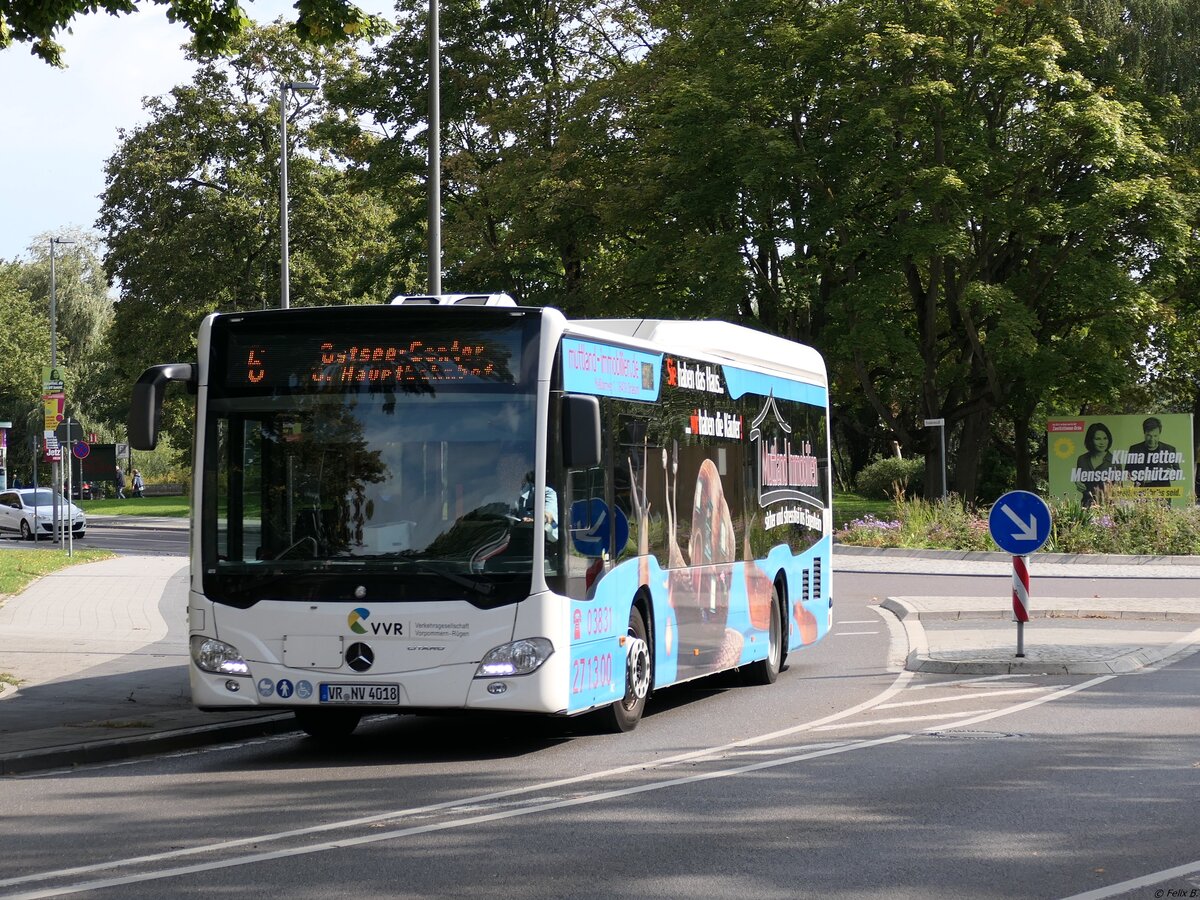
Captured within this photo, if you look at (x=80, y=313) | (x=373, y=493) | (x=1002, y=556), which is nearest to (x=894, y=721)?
(x=373, y=493)

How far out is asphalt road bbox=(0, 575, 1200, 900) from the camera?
6828 millimetres

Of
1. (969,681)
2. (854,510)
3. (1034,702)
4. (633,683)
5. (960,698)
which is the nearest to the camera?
(633,683)

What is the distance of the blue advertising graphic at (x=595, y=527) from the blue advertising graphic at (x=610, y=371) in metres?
0.76

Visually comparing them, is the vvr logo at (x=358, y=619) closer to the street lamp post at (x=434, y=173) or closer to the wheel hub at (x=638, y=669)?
the wheel hub at (x=638, y=669)

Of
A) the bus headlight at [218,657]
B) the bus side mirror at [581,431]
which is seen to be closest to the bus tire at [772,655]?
the bus side mirror at [581,431]

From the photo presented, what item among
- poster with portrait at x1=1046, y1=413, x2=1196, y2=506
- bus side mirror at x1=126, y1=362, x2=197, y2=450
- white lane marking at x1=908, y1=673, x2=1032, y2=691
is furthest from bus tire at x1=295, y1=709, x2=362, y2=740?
poster with portrait at x1=1046, y1=413, x2=1196, y2=506

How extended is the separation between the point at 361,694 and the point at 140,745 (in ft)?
6.08

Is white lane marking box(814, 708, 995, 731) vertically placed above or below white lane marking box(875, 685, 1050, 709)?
below

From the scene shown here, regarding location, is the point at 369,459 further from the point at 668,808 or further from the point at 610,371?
the point at 668,808

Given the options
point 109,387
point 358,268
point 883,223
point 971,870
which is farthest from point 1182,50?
point 109,387

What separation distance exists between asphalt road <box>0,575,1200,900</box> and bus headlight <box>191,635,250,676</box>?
617mm

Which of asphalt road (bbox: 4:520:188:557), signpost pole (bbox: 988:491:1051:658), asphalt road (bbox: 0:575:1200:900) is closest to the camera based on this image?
asphalt road (bbox: 0:575:1200:900)

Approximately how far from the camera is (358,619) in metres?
10.3

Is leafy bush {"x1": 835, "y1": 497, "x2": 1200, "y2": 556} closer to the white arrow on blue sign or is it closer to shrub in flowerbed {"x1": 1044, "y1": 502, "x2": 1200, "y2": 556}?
shrub in flowerbed {"x1": 1044, "y1": 502, "x2": 1200, "y2": 556}
